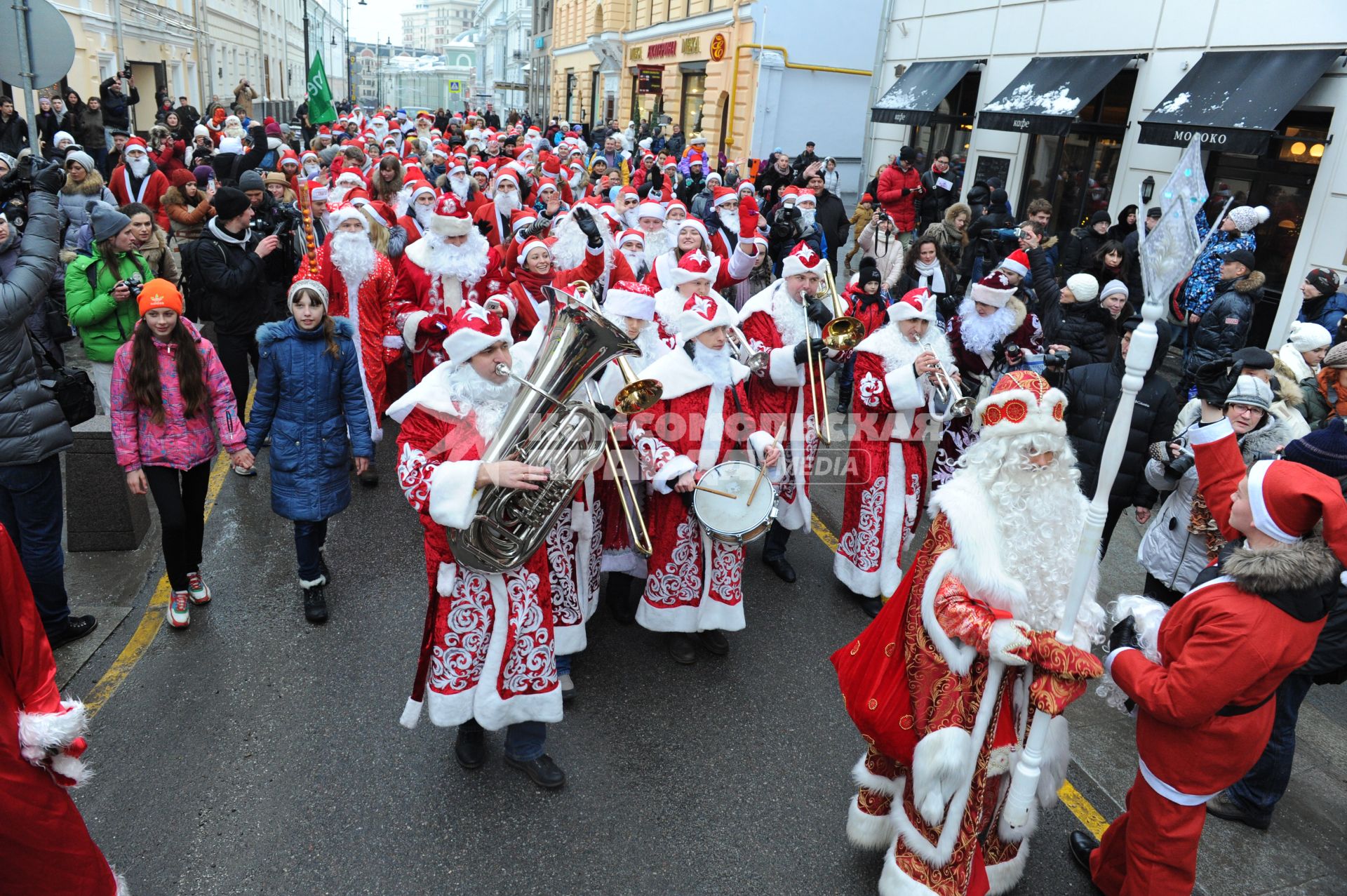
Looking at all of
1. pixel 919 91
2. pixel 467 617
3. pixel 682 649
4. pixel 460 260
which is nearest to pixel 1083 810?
pixel 682 649

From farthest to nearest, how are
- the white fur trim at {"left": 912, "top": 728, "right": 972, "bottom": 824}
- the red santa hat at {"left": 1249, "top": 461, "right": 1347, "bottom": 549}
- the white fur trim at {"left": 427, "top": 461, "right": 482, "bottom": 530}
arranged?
the white fur trim at {"left": 427, "top": 461, "right": 482, "bottom": 530}, the white fur trim at {"left": 912, "top": 728, "right": 972, "bottom": 824}, the red santa hat at {"left": 1249, "top": 461, "right": 1347, "bottom": 549}

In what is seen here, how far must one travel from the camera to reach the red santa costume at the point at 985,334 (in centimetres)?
623

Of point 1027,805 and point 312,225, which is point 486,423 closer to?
point 1027,805

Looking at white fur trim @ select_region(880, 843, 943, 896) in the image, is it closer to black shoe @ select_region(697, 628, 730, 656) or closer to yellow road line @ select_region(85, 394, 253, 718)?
black shoe @ select_region(697, 628, 730, 656)

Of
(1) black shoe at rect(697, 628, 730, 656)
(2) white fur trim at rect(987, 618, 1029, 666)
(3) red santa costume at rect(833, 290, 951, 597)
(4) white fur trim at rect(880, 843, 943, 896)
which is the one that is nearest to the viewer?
(2) white fur trim at rect(987, 618, 1029, 666)

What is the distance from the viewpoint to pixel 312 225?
9352 mm

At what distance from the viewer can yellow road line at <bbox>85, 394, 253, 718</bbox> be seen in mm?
4379

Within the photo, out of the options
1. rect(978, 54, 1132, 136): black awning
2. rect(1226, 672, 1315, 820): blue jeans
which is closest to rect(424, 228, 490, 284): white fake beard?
rect(1226, 672, 1315, 820): blue jeans

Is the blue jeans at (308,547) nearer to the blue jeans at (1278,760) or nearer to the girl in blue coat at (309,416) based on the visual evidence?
the girl in blue coat at (309,416)

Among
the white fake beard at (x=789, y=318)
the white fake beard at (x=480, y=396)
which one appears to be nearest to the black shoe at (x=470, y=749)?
the white fake beard at (x=480, y=396)

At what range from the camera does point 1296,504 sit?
2656 mm

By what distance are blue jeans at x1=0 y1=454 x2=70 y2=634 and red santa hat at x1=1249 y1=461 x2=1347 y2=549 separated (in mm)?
5089

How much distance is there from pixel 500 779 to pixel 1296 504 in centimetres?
323

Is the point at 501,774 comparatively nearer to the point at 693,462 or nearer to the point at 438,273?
the point at 693,462
